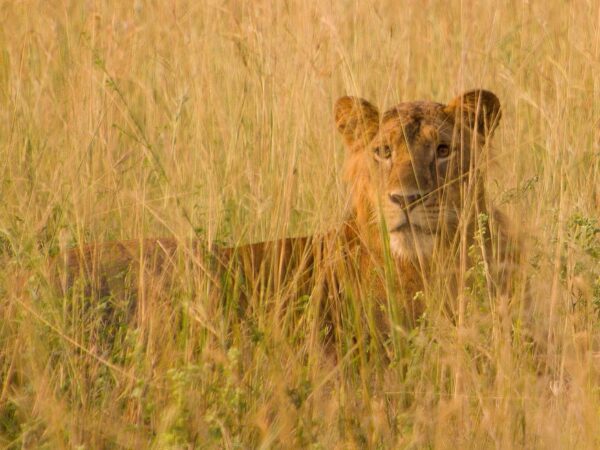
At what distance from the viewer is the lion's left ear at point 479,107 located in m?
4.42

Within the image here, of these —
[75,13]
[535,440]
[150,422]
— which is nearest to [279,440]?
[150,422]

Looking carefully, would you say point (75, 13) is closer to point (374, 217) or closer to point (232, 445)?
point (374, 217)

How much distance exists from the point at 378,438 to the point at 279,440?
255 mm

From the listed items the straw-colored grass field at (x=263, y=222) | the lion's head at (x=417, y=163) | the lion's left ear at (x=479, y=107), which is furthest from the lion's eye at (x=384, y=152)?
the lion's left ear at (x=479, y=107)

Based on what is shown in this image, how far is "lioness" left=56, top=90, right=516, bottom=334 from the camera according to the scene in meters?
3.99

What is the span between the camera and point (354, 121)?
4613mm

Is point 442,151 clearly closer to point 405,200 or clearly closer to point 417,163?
point 417,163

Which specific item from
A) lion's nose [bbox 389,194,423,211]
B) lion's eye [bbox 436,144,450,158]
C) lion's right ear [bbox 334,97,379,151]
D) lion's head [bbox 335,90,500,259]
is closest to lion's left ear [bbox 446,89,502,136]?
lion's head [bbox 335,90,500,259]

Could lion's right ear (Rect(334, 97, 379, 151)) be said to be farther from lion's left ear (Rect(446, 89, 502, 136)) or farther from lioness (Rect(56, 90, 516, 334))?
lion's left ear (Rect(446, 89, 502, 136))

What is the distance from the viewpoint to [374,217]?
14.0 feet

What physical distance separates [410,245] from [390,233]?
3.2 inches

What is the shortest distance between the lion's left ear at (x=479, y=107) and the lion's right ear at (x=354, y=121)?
0.91 feet

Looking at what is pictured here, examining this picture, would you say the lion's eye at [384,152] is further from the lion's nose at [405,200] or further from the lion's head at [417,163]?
the lion's nose at [405,200]

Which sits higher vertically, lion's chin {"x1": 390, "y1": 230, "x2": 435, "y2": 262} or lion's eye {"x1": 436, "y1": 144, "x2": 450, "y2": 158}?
lion's eye {"x1": 436, "y1": 144, "x2": 450, "y2": 158}
